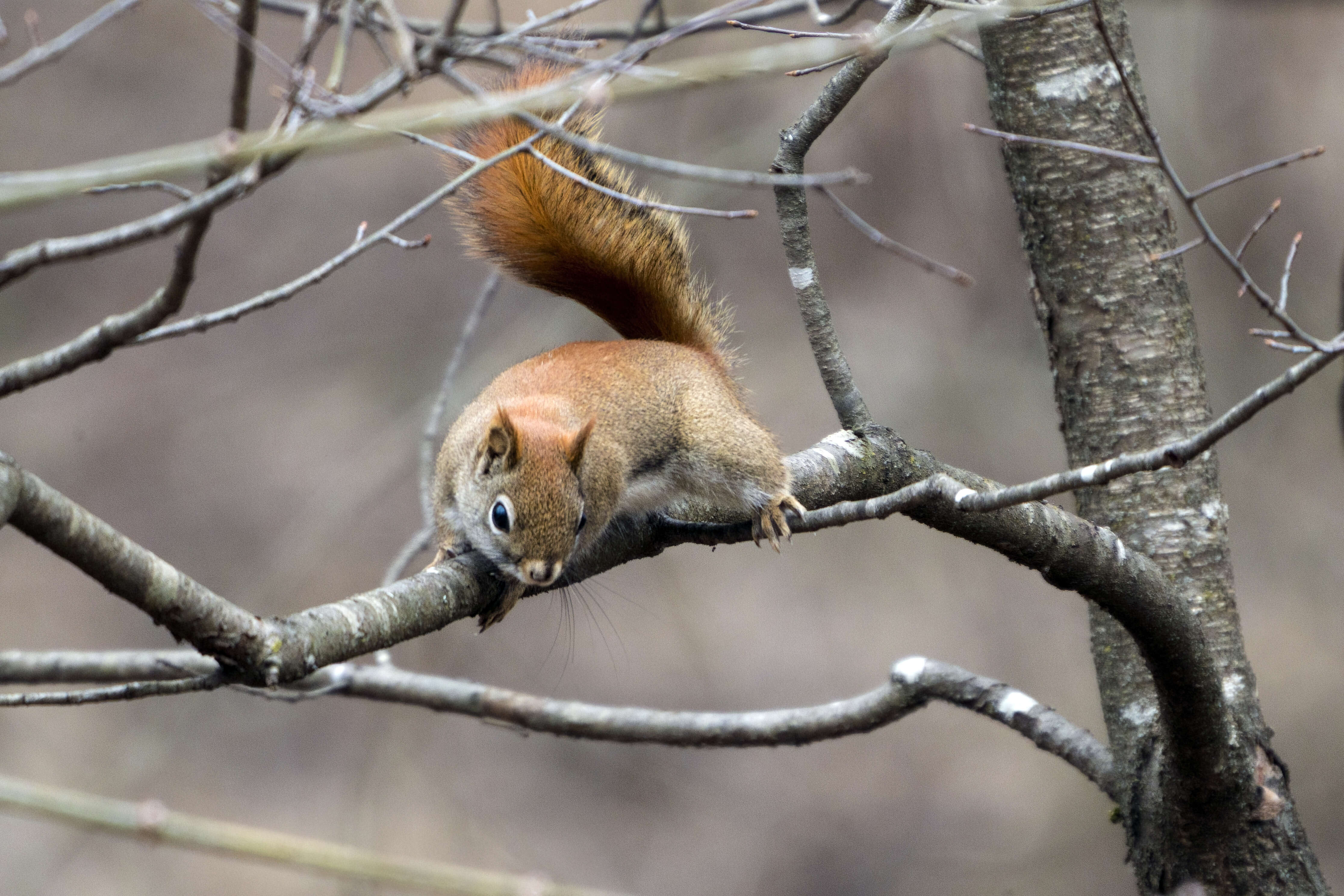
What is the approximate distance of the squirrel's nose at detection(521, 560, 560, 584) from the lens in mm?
1674

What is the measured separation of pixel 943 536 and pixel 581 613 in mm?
1693

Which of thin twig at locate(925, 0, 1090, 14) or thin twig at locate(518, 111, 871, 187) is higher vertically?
thin twig at locate(925, 0, 1090, 14)

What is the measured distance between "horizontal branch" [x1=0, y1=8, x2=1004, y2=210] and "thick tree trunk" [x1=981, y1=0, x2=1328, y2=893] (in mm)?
871

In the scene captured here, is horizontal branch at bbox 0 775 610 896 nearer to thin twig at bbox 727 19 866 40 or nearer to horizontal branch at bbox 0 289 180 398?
horizontal branch at bbox 0 289 180 398

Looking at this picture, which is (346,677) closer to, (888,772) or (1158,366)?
(1158,366)

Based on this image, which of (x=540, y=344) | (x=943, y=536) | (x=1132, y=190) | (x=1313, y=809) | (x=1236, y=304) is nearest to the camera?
(x=1132, y=190)

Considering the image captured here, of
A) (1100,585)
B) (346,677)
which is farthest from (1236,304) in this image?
(346,677)

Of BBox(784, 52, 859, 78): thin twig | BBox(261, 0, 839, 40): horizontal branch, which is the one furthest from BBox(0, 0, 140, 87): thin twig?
BBox(784, 52, 859, 78): thin twig

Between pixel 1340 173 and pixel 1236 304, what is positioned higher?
pixel 1340 173

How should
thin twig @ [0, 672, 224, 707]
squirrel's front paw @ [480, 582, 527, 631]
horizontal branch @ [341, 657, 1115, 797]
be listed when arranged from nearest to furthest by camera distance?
1. thin twig @ [0, 672, 224, 707]
2. squirrel's front paw @ [480, 582, 527, 631]
3. horizontal branch @ [341, 657, 1115, 797]

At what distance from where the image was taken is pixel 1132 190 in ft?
6.35

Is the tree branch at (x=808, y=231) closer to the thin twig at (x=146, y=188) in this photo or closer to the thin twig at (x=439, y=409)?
the thin twig at (x=439, y=409)

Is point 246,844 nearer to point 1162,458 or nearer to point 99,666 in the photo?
point 1162,458

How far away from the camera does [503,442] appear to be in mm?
1869
